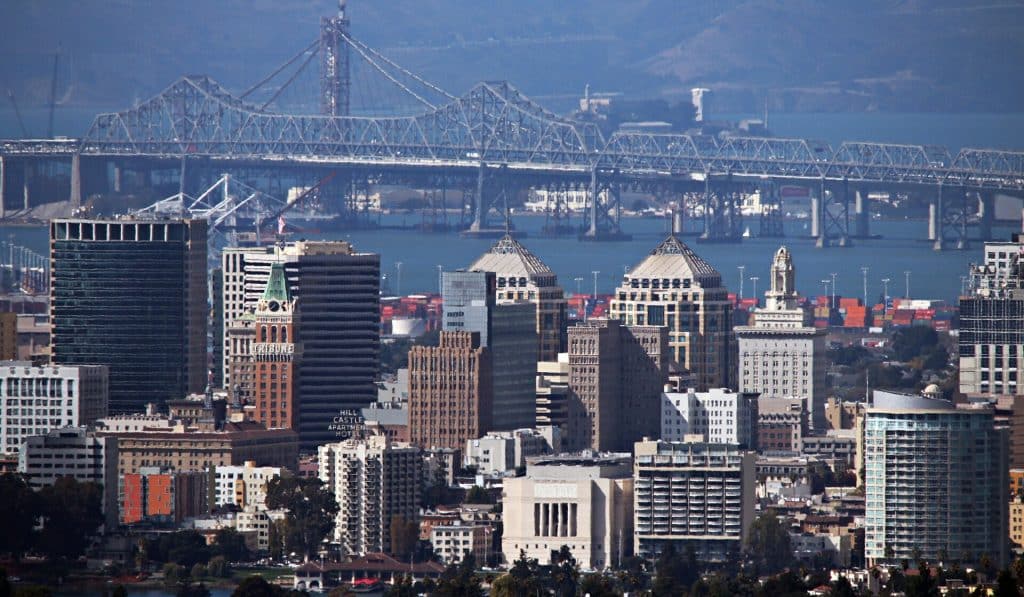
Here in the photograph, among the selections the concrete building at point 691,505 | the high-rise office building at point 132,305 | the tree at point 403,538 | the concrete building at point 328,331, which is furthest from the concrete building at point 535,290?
the concrete building at point 691,505

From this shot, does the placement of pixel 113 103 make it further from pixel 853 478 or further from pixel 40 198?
pixel 853 478

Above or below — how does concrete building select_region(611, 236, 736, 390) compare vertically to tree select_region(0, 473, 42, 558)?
above

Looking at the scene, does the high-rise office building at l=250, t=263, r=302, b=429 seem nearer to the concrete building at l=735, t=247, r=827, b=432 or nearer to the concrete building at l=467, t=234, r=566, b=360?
the concrete building at l=467, t=234, r=566, b=360

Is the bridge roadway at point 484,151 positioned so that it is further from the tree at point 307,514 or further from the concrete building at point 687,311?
the tree at point 307,514

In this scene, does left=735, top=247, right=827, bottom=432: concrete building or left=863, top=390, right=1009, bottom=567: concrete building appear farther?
left=735, top=247, right=827, bottom=432: concrete building


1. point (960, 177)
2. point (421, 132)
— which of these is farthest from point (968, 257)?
point (421, 132)

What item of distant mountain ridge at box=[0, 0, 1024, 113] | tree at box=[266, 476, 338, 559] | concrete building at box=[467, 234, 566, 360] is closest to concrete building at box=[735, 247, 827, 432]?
concrete building at box=[467, 234, 566, 360]
